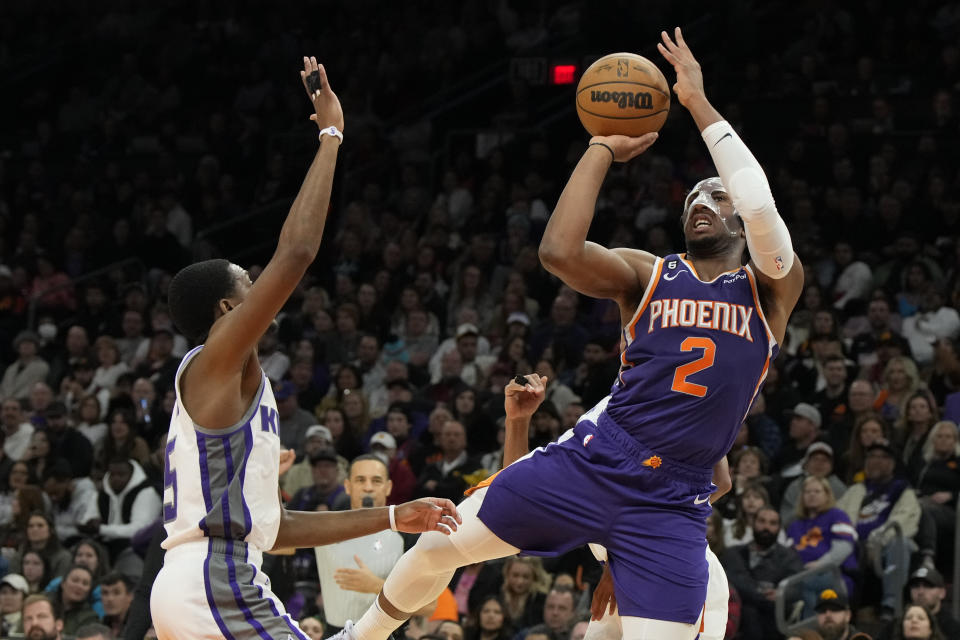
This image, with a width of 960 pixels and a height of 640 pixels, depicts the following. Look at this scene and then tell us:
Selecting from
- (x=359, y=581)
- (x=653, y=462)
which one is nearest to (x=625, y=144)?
(x=653, y=462)

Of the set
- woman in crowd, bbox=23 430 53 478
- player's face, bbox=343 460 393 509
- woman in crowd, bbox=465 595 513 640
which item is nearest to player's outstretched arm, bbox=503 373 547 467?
player's face, bbox=343 460 393 509

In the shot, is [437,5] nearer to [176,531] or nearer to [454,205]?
[454,205]

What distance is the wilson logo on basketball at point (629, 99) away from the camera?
16.8 ft

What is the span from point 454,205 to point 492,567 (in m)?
6.65

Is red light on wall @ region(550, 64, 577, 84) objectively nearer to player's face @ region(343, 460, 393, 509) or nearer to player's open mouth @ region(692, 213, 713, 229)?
player's face @ region(343, 460, 393, 509)

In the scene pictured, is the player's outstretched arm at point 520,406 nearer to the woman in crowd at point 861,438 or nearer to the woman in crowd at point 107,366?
the woman in crowd at point 861,438

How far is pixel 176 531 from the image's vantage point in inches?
174

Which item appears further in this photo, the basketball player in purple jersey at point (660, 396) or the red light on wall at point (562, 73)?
the red light on wall at point (562, 73)

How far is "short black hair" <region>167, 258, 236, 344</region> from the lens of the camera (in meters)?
4.55

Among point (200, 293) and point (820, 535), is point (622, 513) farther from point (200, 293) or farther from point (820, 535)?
point (820, 535)

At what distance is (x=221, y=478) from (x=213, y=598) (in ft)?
1.22

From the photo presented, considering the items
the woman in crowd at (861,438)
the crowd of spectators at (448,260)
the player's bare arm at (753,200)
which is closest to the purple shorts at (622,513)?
the player's bare arm at (753,200)

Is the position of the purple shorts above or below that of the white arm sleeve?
below

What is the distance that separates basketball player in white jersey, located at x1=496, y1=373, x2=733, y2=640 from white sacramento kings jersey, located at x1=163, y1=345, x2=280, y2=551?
3.79ft
